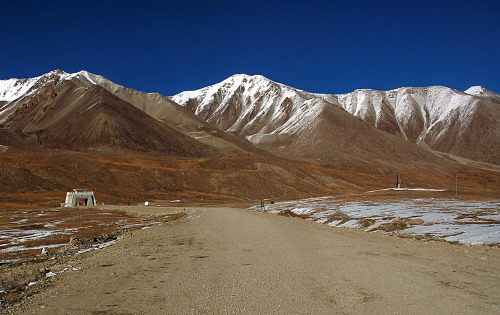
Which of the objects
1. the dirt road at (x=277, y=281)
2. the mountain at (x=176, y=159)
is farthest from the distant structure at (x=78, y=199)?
the dirt road at (x=277, y=281)

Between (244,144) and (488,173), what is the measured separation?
9560 cm

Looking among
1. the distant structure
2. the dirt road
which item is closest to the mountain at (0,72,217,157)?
the distant structure

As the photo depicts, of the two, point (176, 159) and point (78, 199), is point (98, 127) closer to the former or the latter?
point (176, 159)

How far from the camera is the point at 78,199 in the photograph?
178ft

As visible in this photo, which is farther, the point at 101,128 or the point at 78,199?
the point at 101,128

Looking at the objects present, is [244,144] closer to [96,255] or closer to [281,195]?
[281,195]

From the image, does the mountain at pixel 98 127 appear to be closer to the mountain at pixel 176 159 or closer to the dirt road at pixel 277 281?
the mountain at pixel 176 159

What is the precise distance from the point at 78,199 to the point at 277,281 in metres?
51.6

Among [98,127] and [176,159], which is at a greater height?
[98,127]

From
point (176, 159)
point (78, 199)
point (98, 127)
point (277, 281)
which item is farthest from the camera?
point (98, 127)

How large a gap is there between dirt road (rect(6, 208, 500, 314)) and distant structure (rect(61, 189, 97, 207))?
139 feet

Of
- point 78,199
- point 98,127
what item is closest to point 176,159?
point 98,127

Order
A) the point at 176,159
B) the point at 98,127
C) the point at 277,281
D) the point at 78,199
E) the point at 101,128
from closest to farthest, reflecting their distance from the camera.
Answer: the point at 277,281 < the point at 78,199 < the point at 176,159 < the point at 101,128 < the point at 98,127

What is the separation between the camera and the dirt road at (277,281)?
716 cm
